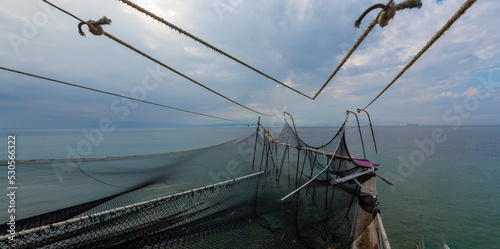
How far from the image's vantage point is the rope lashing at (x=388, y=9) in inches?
58.6

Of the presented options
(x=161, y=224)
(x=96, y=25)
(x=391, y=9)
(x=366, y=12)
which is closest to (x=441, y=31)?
(x=391, y=9)

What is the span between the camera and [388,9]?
1.52 m

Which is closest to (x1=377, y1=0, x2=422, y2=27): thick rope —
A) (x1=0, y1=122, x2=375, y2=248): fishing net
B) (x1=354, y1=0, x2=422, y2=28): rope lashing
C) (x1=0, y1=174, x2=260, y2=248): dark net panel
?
(x1=354, y1=0, x2=422, y2=28): rope lashing

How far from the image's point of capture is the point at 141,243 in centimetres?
275

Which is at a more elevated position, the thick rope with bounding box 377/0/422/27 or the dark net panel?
the thick rope with bounding box 377/0/422/27

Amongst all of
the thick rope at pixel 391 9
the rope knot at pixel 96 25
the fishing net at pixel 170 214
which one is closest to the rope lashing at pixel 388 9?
the thick rope at pixel 391 9

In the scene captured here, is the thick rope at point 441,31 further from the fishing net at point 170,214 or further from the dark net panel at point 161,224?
the dark net panel at point 161,224

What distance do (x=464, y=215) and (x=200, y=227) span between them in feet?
35.6

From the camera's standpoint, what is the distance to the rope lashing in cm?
149

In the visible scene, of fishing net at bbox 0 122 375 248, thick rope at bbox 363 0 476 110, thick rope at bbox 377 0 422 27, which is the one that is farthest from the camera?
fishing net at bbox 0 122 375 248

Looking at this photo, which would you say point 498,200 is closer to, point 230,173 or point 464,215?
point 464,215

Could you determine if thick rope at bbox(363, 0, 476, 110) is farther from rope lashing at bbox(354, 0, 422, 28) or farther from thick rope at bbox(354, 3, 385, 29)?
thick rope at bbox(354, 3, 385, 29)

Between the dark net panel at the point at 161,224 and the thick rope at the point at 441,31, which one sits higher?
the thick rope at the point at 441,31

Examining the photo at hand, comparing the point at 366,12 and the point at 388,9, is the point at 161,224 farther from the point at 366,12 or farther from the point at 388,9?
the point at 388,9
